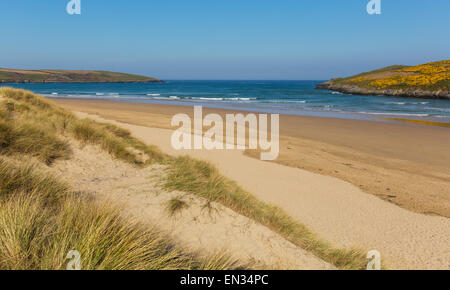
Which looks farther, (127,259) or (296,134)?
(296,134)

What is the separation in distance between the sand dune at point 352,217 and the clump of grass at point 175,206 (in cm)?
250

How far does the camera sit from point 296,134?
51.1ft

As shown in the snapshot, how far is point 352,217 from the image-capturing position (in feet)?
19.4

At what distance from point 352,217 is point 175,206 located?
3672 millimetres

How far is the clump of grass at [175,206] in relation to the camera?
4350 mm

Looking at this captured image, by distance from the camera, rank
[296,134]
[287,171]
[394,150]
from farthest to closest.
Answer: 1. [296,134]
2. [394,150]
3. [287,171]

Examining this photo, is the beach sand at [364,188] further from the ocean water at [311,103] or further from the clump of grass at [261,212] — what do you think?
the ocean water at [311,103]

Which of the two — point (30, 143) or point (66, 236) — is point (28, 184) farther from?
point (30, 143)

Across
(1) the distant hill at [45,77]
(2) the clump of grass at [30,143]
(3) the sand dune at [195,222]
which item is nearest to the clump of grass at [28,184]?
(3) the sand dune at [195,222]

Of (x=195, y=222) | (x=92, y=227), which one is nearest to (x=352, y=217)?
(x=195, y=222)
